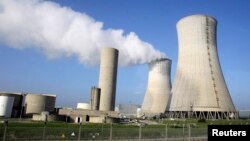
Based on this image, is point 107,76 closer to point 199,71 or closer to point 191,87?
point 191,87

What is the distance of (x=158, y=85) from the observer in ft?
207

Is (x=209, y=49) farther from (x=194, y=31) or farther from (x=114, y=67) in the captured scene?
(x=114, y=67)

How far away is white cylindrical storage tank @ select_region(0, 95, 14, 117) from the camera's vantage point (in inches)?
2048

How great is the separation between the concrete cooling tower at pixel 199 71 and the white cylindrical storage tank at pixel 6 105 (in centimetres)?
3076

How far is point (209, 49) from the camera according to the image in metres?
46.3

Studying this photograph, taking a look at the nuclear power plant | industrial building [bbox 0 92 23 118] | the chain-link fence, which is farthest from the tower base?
the chain-link fence

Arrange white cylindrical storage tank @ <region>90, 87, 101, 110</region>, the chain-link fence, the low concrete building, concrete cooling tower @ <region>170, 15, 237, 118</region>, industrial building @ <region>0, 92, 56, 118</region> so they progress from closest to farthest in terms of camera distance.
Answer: the chain-link fence → concrete cooling tower @ <region>170, 15, 237, 118</region> → the low concrete building → industrial building @ <region>0, 92, 56, 118</region> → white cylindrical storage tank @ <region>90, 87, 101, 110</region>

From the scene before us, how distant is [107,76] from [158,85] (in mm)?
12747

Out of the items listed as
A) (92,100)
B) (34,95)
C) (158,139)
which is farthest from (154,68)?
(158,139)

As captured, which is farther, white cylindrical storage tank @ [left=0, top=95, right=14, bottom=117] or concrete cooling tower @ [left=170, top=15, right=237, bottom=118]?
white cylindrical storage tank @ [left=0, top=95, right=14, bottom=117]

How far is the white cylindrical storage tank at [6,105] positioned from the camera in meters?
52.0

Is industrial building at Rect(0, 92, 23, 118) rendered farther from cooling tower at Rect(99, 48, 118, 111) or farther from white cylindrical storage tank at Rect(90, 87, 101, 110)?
cooling tower at Rect(99, 48, 118, 111)

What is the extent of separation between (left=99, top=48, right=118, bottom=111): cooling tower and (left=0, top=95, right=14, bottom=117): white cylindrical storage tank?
21598 millimetres

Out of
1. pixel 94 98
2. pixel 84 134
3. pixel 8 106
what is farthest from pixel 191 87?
pixel 84 134
